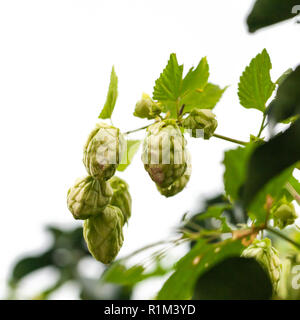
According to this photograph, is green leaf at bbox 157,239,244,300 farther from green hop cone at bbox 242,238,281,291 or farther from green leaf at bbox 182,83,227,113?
green leaf at bbox 182,83,227,113

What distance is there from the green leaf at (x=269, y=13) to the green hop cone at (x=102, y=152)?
333 millimetres

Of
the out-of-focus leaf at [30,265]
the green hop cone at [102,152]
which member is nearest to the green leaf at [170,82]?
the green hop cone at [102,152]

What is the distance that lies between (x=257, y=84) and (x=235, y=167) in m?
0.31

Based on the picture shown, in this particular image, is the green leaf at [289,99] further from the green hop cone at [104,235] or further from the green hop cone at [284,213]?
the green hop cone at [104,235]

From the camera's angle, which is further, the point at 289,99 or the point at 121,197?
the point at 121,197

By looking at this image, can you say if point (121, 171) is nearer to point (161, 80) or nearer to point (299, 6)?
point (161, 80)

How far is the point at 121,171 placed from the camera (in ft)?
3.86

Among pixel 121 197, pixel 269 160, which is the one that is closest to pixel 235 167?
pixel 269 160

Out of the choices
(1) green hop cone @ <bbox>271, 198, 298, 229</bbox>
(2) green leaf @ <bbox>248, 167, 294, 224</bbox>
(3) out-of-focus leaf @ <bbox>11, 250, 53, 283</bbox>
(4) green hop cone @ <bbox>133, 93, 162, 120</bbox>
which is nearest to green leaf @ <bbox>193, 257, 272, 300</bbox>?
(2) green leaf @ <bbox>248, 167, 294, 224</bbox>

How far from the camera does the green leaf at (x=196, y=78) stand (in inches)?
40.9

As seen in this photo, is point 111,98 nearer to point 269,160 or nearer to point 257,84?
point 257,84

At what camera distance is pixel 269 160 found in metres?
0.59
